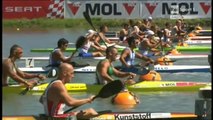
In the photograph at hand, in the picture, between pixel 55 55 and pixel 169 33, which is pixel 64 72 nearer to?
pixel 55 55

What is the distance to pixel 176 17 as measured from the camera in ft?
111

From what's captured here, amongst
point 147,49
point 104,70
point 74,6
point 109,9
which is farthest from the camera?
point 109,9

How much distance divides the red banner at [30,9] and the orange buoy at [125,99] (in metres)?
22.2

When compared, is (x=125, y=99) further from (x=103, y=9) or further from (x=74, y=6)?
(x=103, y=9)

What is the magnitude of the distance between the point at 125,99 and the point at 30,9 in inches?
922

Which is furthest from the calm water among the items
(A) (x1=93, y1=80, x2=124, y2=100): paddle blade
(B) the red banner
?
(B) the red banner

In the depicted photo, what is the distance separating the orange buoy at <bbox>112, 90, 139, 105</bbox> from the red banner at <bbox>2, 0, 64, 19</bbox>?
22186 mm

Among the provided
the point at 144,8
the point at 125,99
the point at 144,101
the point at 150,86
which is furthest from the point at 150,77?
the point at 144,8

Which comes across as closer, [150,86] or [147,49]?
[150,86]

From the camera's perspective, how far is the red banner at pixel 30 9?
1361 inches

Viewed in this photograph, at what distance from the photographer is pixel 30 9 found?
3516 centimetres

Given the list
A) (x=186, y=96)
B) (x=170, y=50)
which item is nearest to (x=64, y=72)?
(x=186, y=96)

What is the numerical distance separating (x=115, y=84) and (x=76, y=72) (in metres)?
7.23

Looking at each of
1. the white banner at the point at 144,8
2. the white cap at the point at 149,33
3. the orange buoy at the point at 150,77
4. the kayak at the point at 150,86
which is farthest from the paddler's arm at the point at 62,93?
the white banner at the point at 144,8
